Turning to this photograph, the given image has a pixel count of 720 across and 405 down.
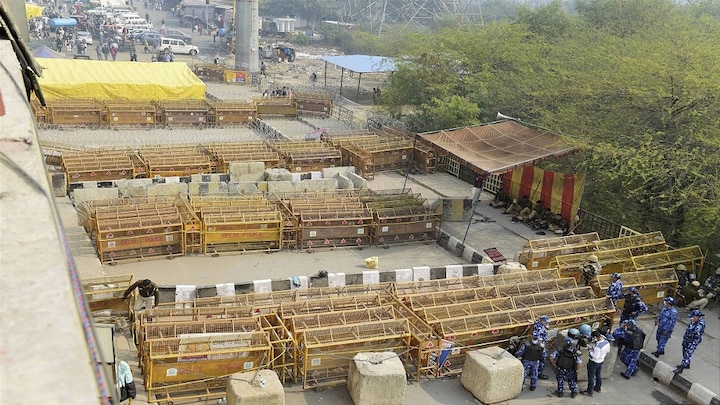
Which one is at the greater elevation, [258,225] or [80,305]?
[80,305]

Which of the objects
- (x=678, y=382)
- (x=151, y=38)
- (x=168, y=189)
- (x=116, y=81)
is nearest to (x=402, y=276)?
(x=678, y=382)

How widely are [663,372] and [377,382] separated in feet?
21.7

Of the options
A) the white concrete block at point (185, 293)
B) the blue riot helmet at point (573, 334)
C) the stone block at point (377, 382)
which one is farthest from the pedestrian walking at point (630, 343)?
the white concrete block at point (185, 293)

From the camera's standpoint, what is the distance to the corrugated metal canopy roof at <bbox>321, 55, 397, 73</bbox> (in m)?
42.1

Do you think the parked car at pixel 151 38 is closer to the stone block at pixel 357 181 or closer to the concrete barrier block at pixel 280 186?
the stone block at pixel 357 181

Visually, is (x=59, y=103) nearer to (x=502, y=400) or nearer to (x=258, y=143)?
(x=258, y=143)

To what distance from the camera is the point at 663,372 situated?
44.0 feet

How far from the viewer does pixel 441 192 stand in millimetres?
26172

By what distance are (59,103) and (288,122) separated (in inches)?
472

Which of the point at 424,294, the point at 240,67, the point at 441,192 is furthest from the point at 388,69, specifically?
the point at 424,294

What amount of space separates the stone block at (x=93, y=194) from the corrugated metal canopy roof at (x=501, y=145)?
422 inches

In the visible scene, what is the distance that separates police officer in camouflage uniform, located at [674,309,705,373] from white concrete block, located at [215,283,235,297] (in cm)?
1002

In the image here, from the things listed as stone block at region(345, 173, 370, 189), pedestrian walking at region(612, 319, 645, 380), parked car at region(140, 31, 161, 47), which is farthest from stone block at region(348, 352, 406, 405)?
parked car at region(140, 31, 161, 47)

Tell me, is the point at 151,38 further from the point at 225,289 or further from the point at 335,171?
the point at 225,289
